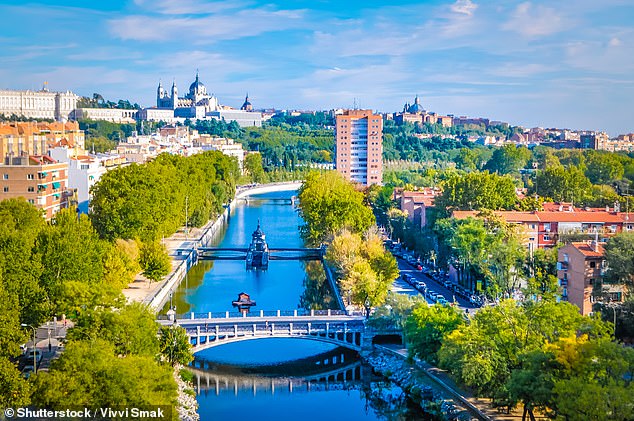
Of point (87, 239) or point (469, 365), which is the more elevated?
point (87, 239)

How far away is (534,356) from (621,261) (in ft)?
22.6

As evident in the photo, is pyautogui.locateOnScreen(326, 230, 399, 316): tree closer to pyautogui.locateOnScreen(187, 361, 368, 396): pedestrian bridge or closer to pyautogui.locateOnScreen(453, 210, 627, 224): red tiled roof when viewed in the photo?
pyautogui.locateOnScreen(187, 361, 368, 396): pedestrian bridge

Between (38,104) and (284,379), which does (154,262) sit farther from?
(38,104)

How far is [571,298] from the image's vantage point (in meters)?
23.1

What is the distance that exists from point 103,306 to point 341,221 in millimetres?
17478

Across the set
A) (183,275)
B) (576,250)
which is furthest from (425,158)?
(576,250)

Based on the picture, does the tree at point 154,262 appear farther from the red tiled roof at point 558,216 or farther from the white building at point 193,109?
the white building at point 193,109

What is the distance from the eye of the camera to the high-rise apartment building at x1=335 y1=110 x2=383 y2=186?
60.8 meters

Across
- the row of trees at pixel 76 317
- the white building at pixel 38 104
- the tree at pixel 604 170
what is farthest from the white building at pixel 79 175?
the white building at pixel 38 104

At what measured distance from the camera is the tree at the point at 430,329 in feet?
61.0

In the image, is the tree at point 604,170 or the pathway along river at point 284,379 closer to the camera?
the pathway along river at point 284,379

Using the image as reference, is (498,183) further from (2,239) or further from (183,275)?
(2,239)

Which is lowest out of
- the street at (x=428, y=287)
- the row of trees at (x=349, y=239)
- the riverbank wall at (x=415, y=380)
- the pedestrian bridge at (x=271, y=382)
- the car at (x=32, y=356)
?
the pedestrian bridge at (x=271, y=382)

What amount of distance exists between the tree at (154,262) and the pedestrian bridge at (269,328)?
20.1ft
